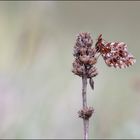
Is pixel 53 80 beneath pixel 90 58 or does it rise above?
above

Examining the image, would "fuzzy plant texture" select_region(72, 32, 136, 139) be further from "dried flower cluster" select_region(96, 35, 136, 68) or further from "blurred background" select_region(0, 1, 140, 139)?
"blurred background" select_region(0, 1, 140, 139)

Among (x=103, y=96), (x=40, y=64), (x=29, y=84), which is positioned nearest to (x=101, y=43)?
(x=103, y=96)

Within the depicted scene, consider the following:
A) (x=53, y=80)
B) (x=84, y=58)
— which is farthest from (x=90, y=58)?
(x=53, y=80)

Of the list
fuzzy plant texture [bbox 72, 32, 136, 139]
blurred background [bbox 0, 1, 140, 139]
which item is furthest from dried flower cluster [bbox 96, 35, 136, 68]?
blurred background [bbox 0, 1, 140, 139]

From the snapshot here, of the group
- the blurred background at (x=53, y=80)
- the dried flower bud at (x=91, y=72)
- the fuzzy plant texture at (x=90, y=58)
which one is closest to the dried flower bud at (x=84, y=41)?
the fuzzy plant texture at (x=90, y=58)

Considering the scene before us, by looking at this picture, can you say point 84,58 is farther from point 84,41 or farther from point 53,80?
point 53,80

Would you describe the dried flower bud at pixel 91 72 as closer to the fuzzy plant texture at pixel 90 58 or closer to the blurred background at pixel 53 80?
the fuzzy plant texture at pixel 90 58
